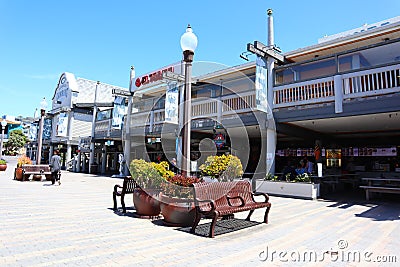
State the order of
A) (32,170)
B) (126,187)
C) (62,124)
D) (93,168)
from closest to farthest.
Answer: (126,187), (32,170), (93,168), (62,124)

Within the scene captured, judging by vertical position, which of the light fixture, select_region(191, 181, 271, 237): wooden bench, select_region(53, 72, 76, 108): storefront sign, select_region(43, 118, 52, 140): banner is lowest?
select_region(191, 181, 271, 237): wooden bench

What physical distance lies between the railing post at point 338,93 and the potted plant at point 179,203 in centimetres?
634

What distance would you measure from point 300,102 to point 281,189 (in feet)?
11.2

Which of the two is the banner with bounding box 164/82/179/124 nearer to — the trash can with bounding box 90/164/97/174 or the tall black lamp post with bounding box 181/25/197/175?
the tall black lamp post with bounding box 181/25/197/175

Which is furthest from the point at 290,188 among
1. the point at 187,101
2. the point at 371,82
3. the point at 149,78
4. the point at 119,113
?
the point at 119,113

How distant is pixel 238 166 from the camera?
280 inches

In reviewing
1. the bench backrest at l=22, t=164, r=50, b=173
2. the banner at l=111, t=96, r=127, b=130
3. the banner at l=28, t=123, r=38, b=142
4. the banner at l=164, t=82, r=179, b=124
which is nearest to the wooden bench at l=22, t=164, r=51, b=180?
the bench backrest at l=22, t=164, r=50, b=173

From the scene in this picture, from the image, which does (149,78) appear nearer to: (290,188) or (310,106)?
(310,106)

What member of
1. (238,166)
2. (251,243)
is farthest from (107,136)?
(251,243)

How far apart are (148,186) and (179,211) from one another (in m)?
1.10

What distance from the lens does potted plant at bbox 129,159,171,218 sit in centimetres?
599

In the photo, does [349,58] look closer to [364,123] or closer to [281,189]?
[364,123]

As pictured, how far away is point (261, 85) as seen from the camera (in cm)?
1105

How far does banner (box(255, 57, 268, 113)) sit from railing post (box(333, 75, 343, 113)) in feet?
8.46
